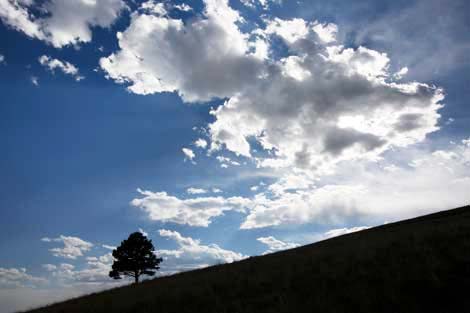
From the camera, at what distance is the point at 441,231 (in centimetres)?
1622

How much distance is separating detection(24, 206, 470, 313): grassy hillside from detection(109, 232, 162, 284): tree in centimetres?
2511

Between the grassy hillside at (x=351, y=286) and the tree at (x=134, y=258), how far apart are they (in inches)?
989

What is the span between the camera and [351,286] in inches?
447

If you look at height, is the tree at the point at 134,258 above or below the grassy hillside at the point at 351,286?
above

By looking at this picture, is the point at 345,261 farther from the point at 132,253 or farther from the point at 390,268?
the point at 132,253

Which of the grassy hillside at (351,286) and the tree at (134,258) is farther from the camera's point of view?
the tree at (134,258)

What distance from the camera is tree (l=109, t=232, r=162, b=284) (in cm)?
4100

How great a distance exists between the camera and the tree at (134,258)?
4100 centimetres

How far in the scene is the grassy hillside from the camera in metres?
10.0

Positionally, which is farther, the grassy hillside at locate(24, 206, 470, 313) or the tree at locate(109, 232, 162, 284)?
the tree at locate(109, 232, 162, 284)

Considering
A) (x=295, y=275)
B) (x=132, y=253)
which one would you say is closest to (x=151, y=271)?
(x=132, y=253)

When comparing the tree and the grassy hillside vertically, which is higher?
the tree

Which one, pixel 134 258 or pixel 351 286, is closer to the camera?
pixel 351 286

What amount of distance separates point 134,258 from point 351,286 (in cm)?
3410
